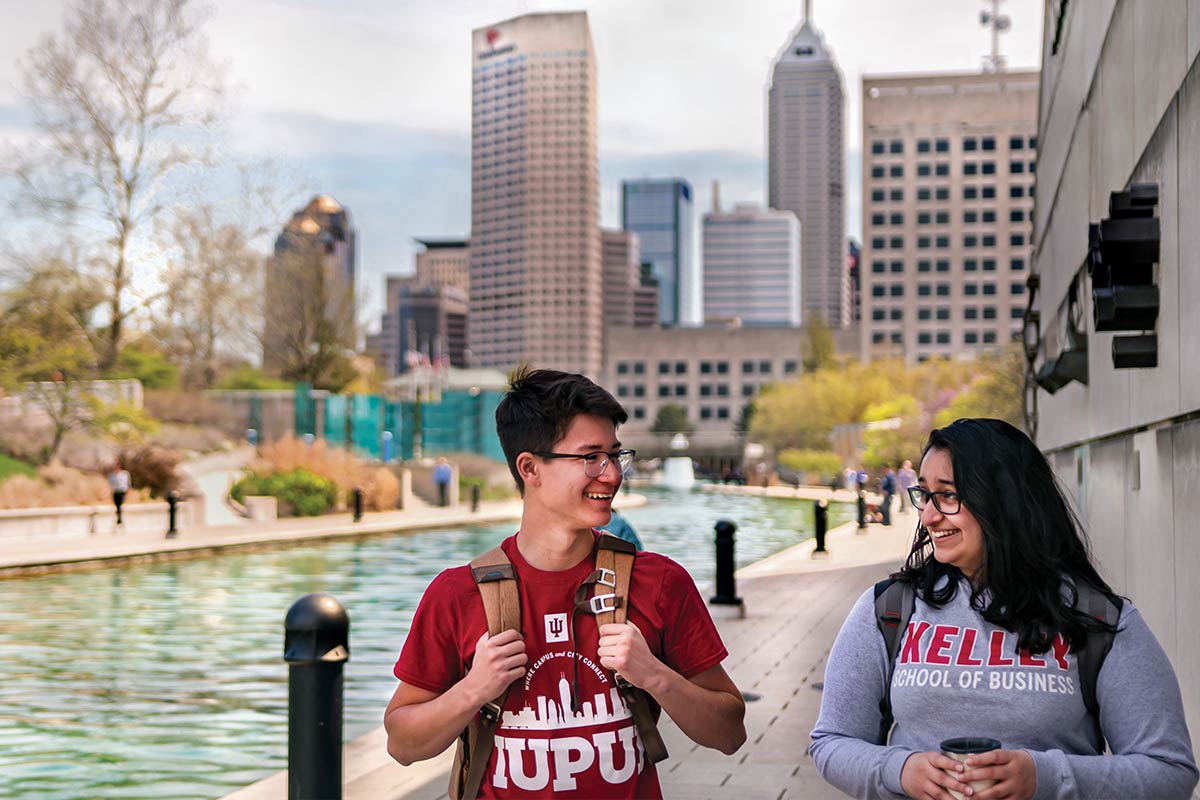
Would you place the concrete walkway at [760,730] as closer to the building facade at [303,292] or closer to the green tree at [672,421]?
the building facade at [303,292]

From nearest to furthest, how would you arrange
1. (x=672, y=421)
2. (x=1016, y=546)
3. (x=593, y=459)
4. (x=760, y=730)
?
(x=1016, y=546) → (x=593, y=459) → (x=760, y=730) → (x=672, y=421)

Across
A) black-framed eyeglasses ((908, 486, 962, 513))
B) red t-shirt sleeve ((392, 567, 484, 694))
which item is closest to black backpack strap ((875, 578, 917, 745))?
black-framed eyeglasses ((908, 486, 962, 513))

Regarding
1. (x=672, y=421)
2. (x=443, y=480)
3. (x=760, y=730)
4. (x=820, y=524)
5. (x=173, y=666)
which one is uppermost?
(x=760, y=730)

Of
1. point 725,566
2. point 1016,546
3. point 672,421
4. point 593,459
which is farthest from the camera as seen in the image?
point 672,421

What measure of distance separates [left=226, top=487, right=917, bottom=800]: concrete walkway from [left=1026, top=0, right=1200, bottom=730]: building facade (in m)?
2.13

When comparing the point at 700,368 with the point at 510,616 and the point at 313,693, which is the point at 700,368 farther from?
the point at 510,616

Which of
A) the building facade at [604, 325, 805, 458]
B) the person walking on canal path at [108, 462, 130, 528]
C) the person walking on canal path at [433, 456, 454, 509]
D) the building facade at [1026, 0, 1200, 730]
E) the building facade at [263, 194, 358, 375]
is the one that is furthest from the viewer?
the building facade at [604, 325, 805, 458]

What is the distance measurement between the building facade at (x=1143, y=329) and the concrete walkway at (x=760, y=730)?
2126 millimetres

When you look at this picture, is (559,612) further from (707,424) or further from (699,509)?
(707,424)

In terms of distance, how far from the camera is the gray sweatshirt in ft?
9.32

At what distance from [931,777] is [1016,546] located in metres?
0.55

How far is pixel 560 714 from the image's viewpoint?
3.12 meters

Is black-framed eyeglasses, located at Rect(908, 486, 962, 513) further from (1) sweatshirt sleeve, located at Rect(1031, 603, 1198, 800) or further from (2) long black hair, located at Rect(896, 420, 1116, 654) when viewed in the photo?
(1) sweatshirt sleeve, located at Rect(1031, 603, 1198, 800)

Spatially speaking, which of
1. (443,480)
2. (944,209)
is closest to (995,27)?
(944,209)
